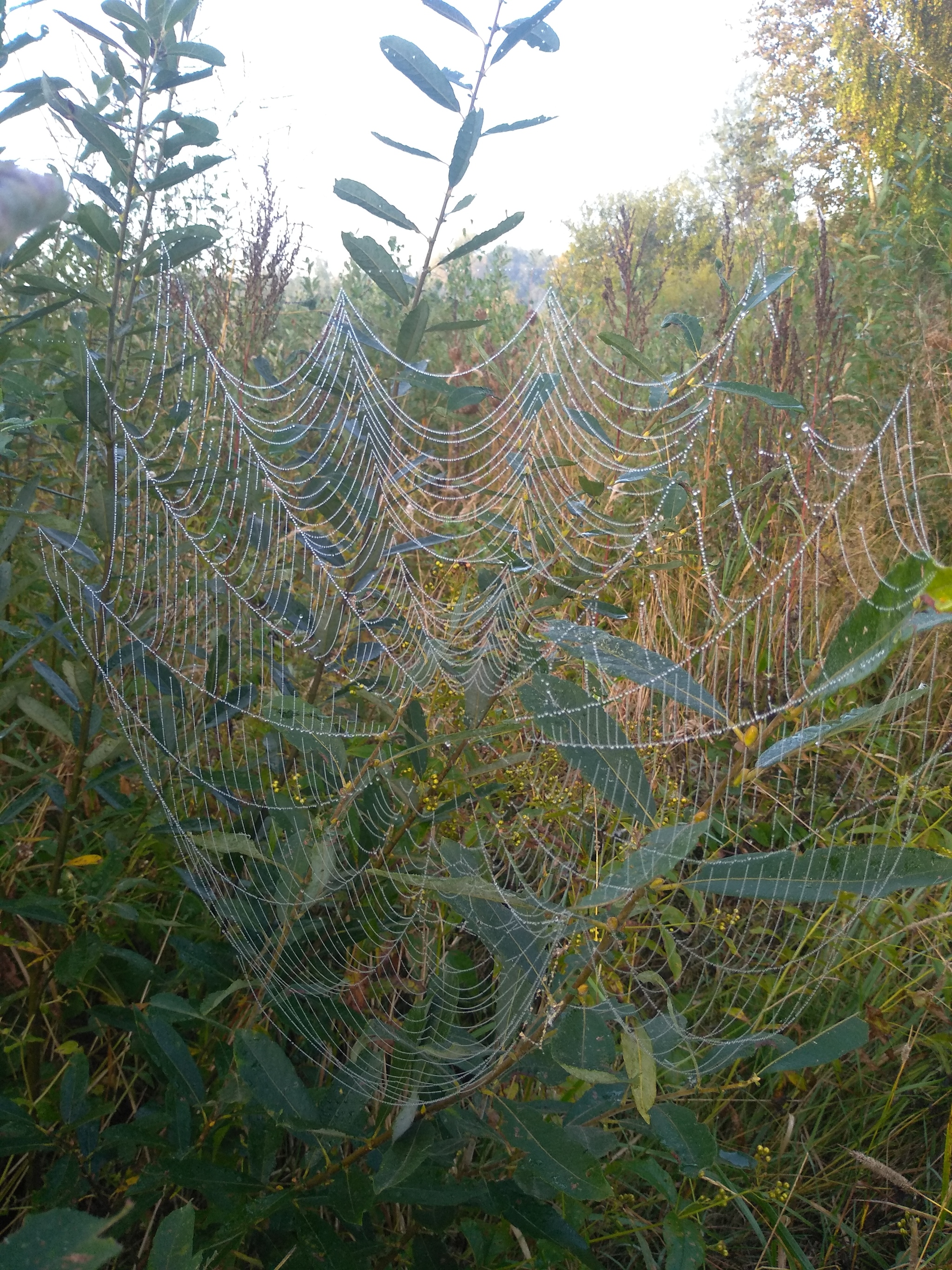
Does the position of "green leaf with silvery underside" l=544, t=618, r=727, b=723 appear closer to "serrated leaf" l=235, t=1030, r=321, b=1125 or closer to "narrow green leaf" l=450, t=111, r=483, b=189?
"serrated leaf" l=235, t=1030, r=321, b=1125

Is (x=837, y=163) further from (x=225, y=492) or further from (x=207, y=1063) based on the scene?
(x=207, y=1063)

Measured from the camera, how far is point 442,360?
5.28 m

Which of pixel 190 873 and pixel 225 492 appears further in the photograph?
pixel 225 492

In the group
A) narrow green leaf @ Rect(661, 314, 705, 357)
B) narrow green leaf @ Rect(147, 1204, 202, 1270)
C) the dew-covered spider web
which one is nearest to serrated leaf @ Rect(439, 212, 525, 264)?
the dew-covered spider web

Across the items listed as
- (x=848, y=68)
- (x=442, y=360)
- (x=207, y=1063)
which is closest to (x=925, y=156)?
(x=442, y=360)

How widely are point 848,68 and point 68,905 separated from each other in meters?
9.15

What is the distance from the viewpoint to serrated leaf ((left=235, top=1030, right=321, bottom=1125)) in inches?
48.9

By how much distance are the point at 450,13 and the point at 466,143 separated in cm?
26

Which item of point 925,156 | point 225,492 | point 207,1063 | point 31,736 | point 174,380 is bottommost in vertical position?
point 207,1063

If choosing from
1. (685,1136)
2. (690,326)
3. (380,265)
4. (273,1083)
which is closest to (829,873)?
(685,1136)

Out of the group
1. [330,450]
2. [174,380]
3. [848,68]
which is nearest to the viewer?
[330,450]

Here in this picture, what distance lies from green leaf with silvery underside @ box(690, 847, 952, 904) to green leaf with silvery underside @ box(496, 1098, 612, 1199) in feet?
1.29

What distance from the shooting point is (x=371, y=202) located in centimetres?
A: 187

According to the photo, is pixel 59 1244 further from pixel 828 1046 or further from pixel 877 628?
pixel 828 1046
